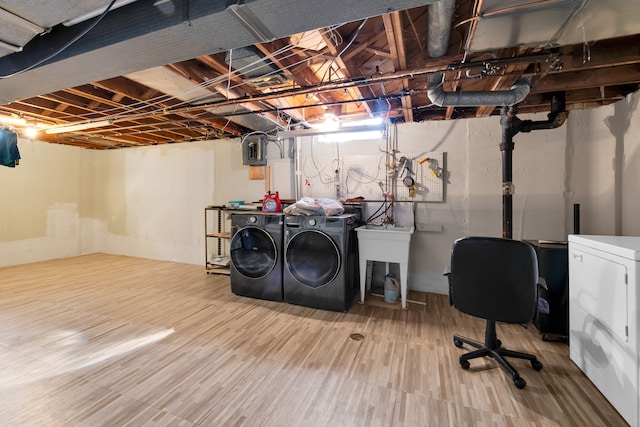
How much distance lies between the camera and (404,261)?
2863 millimetres

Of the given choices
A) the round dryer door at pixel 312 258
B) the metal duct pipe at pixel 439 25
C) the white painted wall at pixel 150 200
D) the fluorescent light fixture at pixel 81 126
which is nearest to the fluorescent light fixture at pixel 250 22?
the metal duct pipe at pixel 439 25

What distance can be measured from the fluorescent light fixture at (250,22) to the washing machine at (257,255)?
1938mm

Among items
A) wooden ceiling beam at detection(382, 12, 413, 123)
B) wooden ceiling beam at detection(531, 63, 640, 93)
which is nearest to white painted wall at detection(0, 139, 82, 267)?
wooden ceiling beam at detection(382, 12, 413, 123)

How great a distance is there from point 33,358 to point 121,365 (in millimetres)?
745

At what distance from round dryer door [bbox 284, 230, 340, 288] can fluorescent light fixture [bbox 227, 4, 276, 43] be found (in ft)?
6.27

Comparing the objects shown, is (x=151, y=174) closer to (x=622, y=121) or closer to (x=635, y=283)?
(x=635, y=283)

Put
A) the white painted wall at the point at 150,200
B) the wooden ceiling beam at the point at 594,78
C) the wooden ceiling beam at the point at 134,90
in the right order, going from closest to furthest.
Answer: the wooden ceiling beam at the point at 594,78 → the wooden ceiling beam at the point at 134,90 → the white painted wall at the point at 150,200

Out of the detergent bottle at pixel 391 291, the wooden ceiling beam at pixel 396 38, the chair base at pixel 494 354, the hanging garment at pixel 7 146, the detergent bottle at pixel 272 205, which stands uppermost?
the wooden ceiling beam at pixel 396 38

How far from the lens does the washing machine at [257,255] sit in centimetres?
317

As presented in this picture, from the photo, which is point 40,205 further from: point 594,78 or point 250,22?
point 594,78

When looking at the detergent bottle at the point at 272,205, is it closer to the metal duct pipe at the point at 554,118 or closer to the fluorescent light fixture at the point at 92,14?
the fluorescent light fixture at the point at 92,14

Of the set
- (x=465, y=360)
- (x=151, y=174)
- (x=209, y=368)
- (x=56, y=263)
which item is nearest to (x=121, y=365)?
(x=209, y=368)

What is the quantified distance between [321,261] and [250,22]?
2.26 metres

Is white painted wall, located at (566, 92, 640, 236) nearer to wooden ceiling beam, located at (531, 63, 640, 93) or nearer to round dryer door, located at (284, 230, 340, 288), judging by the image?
wooden ceiling beam, located at (531, 63, 640, 93)
